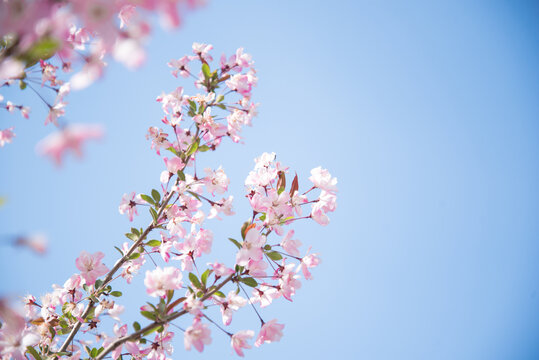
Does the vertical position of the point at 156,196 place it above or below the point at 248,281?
above

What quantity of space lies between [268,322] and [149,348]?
0.91 metres

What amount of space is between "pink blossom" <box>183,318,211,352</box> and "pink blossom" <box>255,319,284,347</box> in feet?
1.17

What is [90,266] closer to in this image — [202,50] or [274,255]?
[274,255]

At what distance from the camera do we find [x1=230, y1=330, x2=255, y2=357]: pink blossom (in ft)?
5.39

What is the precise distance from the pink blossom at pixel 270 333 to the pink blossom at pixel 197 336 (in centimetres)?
36

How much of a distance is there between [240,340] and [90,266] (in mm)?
1238

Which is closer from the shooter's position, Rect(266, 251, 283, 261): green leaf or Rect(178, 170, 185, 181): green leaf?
Rect(266, 251, 283, 261): green leaf

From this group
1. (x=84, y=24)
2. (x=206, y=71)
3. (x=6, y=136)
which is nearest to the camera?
(x=84, y=24)

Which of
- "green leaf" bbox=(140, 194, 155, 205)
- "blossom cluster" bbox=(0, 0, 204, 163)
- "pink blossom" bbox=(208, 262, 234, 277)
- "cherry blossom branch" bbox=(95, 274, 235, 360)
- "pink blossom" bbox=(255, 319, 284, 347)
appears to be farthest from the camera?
"green leaf" bbox=(140, 194, 155, 205)

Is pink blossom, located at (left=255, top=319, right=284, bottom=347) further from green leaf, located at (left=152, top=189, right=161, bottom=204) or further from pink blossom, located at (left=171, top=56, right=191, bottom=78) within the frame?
pink blossom, located at (left=171, top=56, right=191, bottom=78)

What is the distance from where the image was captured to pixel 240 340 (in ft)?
5.49

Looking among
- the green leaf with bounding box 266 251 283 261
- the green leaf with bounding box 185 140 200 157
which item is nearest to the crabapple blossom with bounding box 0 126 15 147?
the green leaf with bounding box 185 140 200 157

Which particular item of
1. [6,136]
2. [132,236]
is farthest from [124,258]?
[6,136]

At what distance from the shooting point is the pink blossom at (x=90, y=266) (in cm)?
202
